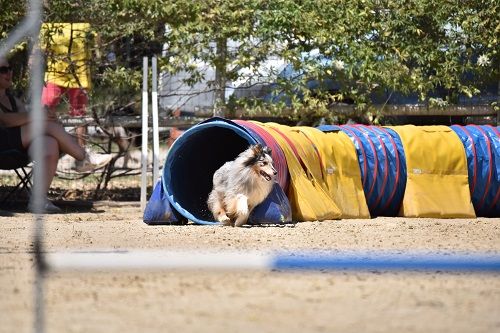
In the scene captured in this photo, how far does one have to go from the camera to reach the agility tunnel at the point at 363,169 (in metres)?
9.29

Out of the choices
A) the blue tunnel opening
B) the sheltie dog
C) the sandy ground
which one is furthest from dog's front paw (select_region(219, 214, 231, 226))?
the sandy ground

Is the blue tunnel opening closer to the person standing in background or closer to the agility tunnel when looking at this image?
the agility tunnel

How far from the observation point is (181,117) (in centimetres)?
1196

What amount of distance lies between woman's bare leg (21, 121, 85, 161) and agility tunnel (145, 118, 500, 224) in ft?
3.56

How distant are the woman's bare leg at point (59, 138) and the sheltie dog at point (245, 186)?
177 centimetres

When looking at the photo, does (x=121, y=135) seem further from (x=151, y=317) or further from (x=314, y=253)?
(x=151, y=317)

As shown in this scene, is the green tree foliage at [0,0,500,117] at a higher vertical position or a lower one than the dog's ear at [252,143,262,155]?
higher

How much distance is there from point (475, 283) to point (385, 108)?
703cm

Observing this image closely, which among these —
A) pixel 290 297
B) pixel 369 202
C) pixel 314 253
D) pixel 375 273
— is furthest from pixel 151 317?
pixel 369 202

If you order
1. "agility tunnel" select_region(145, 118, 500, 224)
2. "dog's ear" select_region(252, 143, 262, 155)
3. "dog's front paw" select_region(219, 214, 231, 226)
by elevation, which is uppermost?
"dog's ear" select_region(252, 143, 262, 155)

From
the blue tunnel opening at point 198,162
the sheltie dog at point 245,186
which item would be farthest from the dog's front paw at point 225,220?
the blue tunnel opening at point 198,162

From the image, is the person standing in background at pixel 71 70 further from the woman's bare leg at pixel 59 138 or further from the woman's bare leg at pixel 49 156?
the woman's bare leg at pixel 49 156

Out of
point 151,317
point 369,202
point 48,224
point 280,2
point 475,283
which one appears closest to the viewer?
point 151,317

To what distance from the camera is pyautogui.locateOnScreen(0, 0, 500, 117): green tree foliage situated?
38.1 ft
